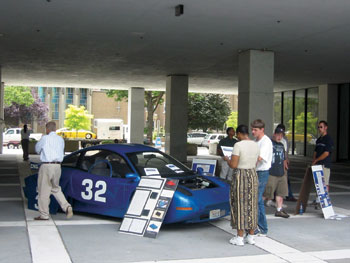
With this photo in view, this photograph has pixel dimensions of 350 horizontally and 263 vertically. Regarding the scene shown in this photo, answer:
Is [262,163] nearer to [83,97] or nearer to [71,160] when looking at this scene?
[71,160]

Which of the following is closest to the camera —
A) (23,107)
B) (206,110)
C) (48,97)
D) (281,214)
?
(281,214)

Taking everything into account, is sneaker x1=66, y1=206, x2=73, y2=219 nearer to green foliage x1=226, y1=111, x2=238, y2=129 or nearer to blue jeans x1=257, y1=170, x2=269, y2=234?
blue jeans x1=257, y1=170, x2=269, y2=234

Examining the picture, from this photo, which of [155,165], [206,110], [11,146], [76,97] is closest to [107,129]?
[11,146]

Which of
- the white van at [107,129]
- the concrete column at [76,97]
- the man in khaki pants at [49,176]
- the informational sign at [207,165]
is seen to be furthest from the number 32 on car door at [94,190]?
the concrete column at [76,97]

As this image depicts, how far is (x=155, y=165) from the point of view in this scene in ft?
26.6

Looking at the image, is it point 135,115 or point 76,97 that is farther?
point 76,97

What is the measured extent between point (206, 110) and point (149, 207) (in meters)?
45.5

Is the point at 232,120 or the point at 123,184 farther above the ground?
the point at 232,120

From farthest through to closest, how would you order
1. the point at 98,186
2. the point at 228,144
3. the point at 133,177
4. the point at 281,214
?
the point at 228,144, the point at 281,214, the point at 98,186, the point at 133,177

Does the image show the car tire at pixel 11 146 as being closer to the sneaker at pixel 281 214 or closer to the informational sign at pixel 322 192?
the sneaker at pixel 281 214

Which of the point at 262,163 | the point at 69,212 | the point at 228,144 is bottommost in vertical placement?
the point at 69,212

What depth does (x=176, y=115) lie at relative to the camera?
22.6 m

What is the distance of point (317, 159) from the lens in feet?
29.7

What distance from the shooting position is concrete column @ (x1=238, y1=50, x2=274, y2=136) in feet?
47.6
